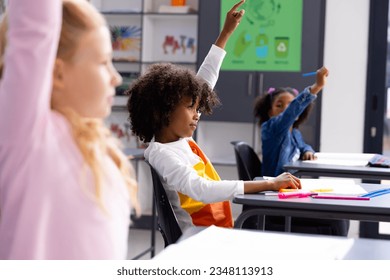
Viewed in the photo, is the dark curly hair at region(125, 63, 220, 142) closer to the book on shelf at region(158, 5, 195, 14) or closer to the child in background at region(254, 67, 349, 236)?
the child in background at region(254, 67, 349, 236)

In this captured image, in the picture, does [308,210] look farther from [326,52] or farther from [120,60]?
[120,60]

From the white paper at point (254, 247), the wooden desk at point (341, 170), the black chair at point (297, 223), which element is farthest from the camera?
the wooden desk at point (341, 170)

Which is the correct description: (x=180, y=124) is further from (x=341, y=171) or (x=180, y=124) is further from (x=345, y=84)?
(x=345, y=84)

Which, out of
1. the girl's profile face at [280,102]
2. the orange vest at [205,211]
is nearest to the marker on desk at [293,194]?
the orange vest at [205,211]

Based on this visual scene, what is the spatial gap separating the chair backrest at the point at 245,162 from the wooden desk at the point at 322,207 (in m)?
1.06

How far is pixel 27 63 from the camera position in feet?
2.70

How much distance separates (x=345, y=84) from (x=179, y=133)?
308 cm

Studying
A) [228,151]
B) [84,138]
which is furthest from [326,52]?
[84,138]

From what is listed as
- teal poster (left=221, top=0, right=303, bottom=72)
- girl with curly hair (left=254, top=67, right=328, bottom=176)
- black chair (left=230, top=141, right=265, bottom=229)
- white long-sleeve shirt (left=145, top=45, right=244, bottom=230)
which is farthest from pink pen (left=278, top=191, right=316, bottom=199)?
teal poster (left=221, top=0, right=303, bottom=72)

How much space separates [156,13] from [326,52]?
135cm

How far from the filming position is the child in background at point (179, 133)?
1.89 metres

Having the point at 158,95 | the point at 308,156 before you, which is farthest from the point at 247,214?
the point at 308,156

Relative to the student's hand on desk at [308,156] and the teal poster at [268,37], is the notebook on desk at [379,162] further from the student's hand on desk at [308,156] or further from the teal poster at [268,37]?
the teal poster at [268,37]

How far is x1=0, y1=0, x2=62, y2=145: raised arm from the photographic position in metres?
0.81
